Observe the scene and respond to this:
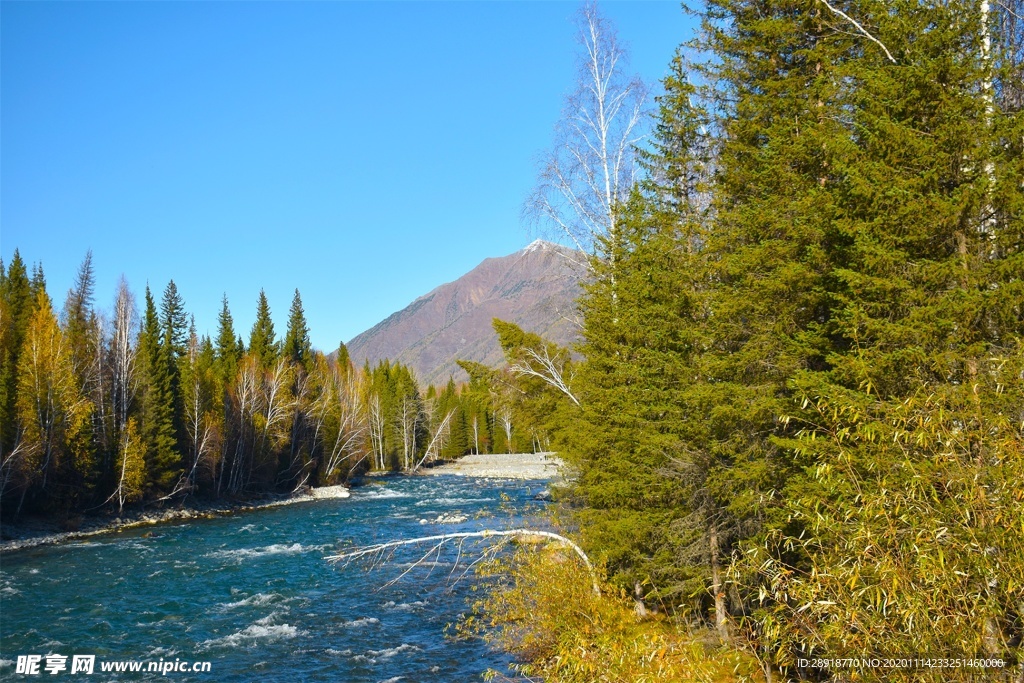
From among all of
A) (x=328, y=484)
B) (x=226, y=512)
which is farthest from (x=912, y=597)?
(x=328, y=484)

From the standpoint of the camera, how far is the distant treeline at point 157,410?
116 ft

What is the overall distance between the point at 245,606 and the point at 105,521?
70.8ft

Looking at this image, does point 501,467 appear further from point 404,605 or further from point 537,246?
point 537,246

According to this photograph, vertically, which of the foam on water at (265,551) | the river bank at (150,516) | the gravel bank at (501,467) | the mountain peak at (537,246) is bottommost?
the gravel bank at (501,467)

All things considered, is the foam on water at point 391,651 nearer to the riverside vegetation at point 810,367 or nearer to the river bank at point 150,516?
the riverside vegetation at point 810,367

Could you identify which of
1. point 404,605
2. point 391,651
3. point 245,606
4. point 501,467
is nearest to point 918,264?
point 391,651

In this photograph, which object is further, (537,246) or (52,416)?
(52,416)

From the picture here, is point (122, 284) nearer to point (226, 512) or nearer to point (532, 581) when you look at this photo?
point (226, 512)

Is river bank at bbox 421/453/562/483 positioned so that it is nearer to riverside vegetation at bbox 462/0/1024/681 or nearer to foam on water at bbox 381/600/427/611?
foam on water at bbox 381/600/427/611

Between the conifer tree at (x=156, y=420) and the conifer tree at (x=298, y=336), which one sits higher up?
the conifer tree at (x=298, y=336)

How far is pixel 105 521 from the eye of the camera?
37.1 meters

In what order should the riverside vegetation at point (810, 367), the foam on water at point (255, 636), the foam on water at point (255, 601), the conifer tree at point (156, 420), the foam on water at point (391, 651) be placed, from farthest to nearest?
the conifer tree at point (156, 420), the foam on water at point (255, 601), the foam on water at point (255, 636), the foam on water at point (391, 651), the riverside vegetation at point (810, 367)

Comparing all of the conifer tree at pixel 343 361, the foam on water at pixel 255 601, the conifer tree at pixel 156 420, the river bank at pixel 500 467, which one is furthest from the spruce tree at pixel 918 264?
the conifer tree at pixel 343 361

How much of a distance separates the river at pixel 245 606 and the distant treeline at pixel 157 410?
5.16 meters
